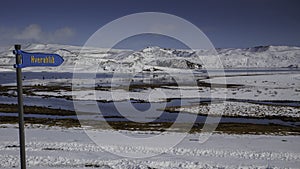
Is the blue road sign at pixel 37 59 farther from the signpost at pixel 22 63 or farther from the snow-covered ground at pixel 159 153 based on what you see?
the snow-covered ground at pixel 159 153

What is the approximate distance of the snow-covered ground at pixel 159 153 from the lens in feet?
33.4

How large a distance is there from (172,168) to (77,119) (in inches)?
739

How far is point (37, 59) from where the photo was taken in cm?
497

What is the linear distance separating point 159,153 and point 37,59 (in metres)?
8.25

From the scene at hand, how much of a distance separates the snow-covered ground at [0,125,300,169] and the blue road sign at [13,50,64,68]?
5487mm

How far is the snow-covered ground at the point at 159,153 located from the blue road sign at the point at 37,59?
18.0ft

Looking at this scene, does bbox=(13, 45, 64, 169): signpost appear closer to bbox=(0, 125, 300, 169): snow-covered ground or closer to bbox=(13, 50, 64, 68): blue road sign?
bbox=(13, 50, 64, 68): blue road sign

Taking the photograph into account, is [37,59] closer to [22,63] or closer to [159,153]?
[22,63]

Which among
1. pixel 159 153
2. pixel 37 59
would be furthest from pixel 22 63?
pixel 159 153

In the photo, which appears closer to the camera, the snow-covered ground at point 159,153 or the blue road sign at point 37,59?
the blue road sign at point 37,59

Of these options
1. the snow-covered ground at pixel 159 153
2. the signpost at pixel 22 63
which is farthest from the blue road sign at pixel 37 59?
the snow-covered ground at pixel 159 153

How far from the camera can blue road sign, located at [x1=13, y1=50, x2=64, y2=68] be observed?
15.8 feet

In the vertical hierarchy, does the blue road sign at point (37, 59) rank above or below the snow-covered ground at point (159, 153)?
above

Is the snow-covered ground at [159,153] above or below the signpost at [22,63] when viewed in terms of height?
below
